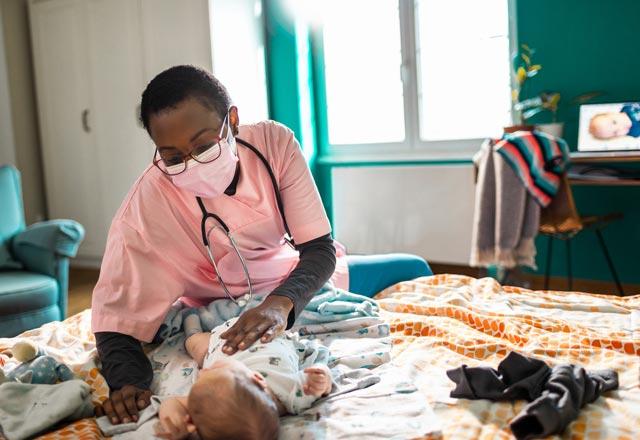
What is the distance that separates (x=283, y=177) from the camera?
1.68 m

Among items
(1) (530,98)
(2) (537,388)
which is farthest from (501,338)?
(1) (530,98)

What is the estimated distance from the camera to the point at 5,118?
4.93m

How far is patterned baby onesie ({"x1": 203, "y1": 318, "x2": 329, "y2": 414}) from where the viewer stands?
1.21 metres

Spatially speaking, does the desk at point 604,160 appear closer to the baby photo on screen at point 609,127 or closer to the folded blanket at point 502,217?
the baby photo on screen at point 609,127

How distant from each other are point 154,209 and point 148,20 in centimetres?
321

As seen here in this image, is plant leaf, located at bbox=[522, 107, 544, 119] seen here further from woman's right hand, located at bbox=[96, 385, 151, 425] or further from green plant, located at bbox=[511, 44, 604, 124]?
woman's right hand, located at bbox=[96, 385, 151, 425]

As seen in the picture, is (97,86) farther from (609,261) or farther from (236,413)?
(236,413)

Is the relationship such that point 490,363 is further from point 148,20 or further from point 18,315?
point 148,20

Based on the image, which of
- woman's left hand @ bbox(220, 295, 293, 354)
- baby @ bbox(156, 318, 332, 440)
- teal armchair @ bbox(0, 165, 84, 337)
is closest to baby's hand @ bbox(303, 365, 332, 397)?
baby @ bbox(156, 318, 332, 440)

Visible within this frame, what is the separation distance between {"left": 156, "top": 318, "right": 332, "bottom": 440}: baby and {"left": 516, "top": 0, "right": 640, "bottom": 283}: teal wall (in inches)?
104

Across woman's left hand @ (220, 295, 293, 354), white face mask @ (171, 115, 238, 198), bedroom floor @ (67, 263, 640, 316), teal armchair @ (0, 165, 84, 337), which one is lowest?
bedroom floor @ (67, 263, 640, 316)

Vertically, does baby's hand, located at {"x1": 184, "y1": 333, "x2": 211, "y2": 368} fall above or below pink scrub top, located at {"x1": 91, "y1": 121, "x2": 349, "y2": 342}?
below

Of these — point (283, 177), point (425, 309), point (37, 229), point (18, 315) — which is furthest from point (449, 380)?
point (37, 229)

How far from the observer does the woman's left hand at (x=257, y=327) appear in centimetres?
128
